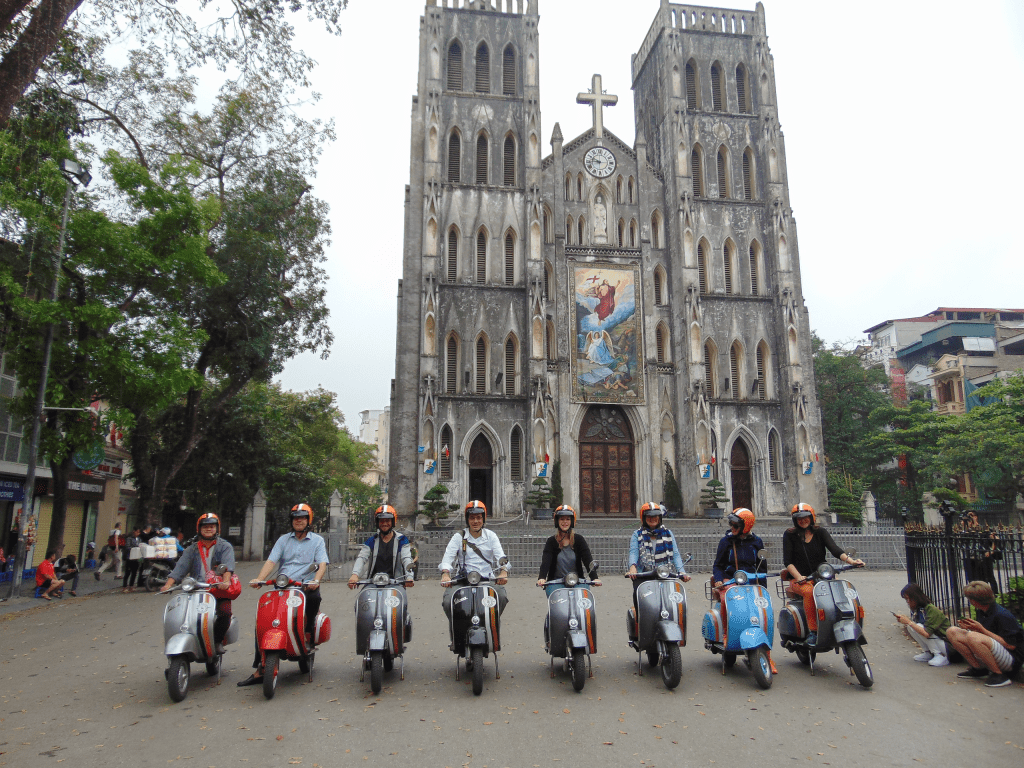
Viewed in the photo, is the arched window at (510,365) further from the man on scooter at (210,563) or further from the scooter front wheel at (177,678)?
the scooter front wheel at (177,678)

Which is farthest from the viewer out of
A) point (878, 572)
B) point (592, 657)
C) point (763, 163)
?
point (763, 163)

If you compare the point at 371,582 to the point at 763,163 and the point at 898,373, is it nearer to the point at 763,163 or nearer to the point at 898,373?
the point at 763,163

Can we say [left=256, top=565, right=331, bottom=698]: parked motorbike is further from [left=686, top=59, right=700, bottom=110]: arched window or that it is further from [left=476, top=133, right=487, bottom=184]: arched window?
[left=686, top=59, right=700, bottom=110]: arched window

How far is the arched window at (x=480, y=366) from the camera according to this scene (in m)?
28.2

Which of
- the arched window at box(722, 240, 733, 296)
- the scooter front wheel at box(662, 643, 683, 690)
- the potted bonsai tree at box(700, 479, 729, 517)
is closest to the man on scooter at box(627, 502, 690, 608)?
the scooter front wheel at box(662, 643, 683, 690)

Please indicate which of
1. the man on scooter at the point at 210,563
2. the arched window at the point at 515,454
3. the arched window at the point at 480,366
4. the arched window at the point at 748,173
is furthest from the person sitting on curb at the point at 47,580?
the arched window at the point at 748,173

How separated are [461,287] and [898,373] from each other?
33.9 m

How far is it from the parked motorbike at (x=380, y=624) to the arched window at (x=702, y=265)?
83.6 feet

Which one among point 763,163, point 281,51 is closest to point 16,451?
point 281,51

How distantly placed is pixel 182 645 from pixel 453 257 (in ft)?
78.6

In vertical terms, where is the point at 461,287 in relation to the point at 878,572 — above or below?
above

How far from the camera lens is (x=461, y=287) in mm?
28578

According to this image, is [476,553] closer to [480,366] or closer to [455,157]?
[480,366]

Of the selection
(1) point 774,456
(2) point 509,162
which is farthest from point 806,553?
(2) point 509,162
